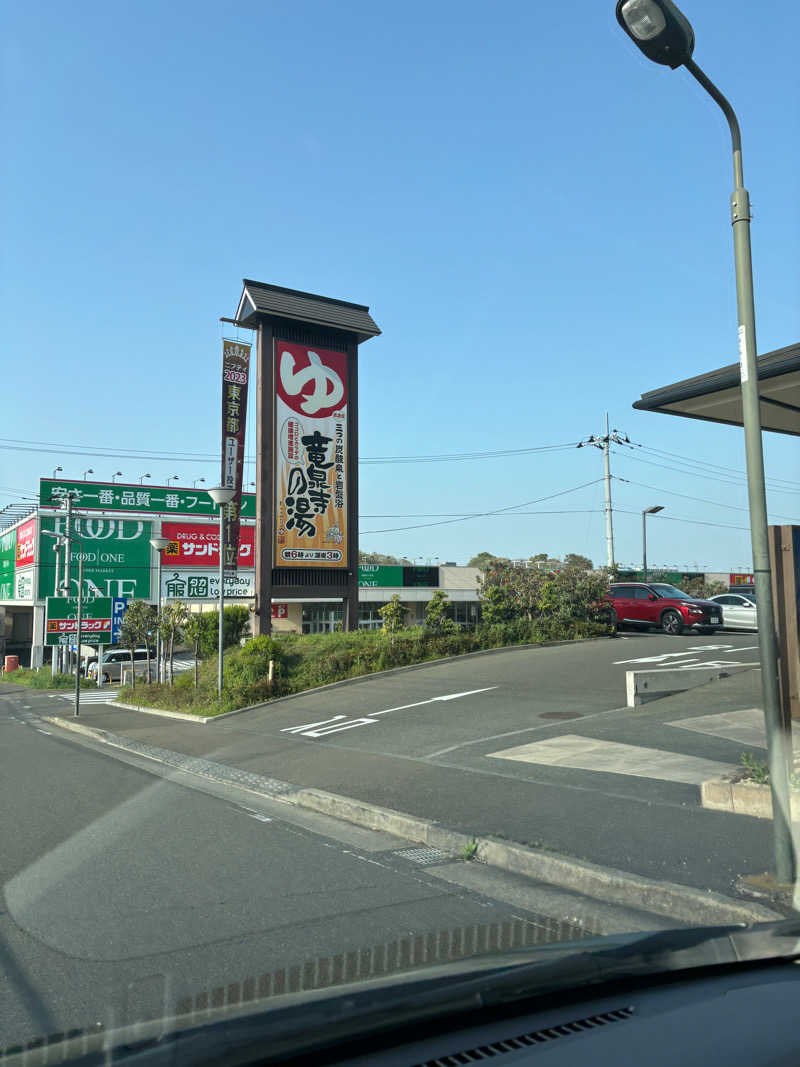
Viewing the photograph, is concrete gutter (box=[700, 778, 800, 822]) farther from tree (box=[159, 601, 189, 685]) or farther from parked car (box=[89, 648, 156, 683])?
parked car (box=[89, 648, 156, 683])

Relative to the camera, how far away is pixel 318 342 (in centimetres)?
2395

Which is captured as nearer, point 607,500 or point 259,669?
point 259,669

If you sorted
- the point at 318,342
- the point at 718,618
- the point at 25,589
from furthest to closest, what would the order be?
the point at 25,589 < the point at 718,618 < the point at 318,342

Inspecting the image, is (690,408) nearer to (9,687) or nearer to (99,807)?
(99,807)

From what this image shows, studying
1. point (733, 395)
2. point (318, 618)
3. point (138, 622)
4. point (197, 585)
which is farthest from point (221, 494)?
point (197, 585)

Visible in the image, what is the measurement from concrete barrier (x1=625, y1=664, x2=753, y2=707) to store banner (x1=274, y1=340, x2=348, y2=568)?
11.3 metres

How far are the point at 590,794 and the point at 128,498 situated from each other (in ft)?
160

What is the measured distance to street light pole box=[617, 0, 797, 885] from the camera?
537 cm

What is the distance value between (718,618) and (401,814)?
20.5 m

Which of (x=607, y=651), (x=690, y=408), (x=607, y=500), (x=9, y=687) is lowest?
(x=9, y=687)

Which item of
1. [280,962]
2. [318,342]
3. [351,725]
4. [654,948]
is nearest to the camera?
[654,948]

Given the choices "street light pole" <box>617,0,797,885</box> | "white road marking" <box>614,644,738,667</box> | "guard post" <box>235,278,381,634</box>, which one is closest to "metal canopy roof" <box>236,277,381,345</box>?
"guard post" <box>235,278,381,634</box>

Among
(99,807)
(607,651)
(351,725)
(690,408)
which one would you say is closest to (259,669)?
(351,725)

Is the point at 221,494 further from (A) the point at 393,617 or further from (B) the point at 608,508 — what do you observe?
(B) the point at 608,508
